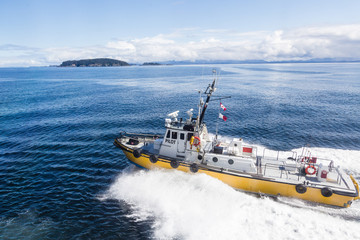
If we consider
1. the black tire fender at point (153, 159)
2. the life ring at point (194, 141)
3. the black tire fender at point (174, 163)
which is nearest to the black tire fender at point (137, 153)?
the black tire fender at point (153, 159)

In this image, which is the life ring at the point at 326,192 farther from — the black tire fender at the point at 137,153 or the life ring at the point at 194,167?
the black tire fender at the point at 137,153

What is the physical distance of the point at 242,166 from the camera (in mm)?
14109

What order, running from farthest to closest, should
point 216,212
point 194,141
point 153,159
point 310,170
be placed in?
point 153,159
point 194,141
point 310,170
point 216,212

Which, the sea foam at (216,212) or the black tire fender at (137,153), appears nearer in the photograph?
the sea foam at (216,212)

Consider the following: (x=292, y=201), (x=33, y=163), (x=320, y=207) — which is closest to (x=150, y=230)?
(x=292, y=201)

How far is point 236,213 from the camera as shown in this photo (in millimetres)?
12281

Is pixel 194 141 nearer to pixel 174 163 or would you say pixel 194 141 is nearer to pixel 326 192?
pixel 174 163

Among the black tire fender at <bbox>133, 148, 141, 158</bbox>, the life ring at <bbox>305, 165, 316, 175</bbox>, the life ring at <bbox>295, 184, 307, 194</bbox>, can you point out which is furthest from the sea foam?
the life ring at <bbox>305, 165, 316, 175</bbox>

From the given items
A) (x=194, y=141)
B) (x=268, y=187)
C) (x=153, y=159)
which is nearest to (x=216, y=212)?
(x=268, y=187)

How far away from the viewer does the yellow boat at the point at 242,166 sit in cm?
1269

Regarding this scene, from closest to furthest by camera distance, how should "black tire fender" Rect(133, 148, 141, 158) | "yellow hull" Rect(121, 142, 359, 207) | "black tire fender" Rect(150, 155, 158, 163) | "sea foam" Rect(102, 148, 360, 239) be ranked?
1. "sea foam" Rect(102, 148, 360, 239)
2. "yellow hull" Rect(121, 142, 359, 207)
3. "black tire fender" Rect(150, 155, 158, 163)
4. "black tire fender" Rect(133, 148, 141, 158)

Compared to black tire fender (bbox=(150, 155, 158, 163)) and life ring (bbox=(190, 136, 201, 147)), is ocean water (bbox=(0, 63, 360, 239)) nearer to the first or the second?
black tire fender (bbox=(150, 155, 158, 163))

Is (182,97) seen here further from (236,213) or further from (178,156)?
(236,213)

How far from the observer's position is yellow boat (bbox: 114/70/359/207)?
12.7 meters
